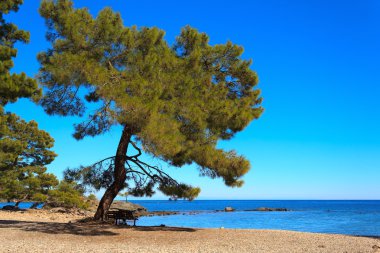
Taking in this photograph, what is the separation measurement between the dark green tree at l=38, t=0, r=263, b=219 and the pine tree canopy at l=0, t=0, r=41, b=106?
117 centimetres

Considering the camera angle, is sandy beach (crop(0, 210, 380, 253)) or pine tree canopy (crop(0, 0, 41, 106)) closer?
sandy beach (crop(0, 210, 380, 253))

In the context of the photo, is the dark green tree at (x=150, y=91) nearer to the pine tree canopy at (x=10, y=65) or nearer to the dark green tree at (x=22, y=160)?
the pine tree canopy at (x=10, y=65)

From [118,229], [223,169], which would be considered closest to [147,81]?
[223,169]

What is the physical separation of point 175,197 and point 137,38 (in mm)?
6844

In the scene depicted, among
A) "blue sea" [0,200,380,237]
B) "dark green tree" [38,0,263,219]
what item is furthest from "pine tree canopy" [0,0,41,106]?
"blue sea" [0,200,380,237]

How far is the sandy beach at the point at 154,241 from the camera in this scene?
11.4 metres

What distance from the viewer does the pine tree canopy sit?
1268cm

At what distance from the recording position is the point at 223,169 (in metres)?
15.3

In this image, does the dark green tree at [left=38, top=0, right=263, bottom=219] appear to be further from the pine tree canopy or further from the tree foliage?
the tree foliage

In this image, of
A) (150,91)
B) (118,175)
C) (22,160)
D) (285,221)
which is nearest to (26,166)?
(22,160)

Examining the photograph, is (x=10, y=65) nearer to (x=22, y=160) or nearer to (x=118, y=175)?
(x=118, y=175)

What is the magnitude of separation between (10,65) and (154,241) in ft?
25.0

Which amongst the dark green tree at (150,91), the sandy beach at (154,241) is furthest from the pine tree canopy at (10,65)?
the sandy beach at (154,241)

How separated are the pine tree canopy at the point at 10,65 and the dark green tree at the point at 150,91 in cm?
117
